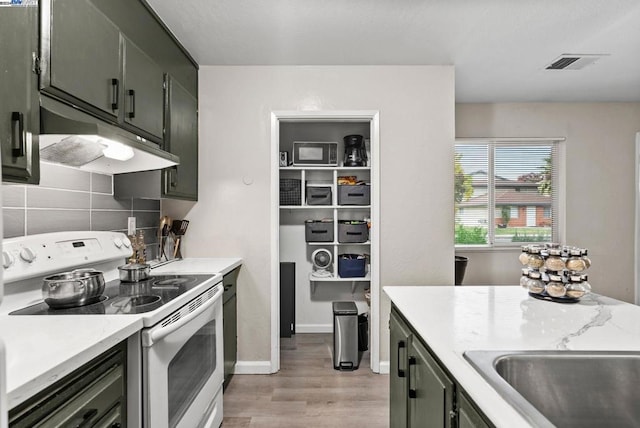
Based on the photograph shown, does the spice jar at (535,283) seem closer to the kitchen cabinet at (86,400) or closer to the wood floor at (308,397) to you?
the wood floor at (308,397)

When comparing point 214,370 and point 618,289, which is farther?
point 618,289

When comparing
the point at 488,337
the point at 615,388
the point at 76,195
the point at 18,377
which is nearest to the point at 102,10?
the point at 76,195

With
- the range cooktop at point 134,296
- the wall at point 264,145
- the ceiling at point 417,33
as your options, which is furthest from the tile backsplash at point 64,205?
the ceiling at point 417,33

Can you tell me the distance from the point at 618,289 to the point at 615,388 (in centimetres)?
413

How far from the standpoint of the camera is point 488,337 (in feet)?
3.66

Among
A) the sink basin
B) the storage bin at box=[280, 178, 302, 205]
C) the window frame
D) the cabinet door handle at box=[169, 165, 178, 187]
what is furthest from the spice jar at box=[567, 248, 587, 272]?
the window frame

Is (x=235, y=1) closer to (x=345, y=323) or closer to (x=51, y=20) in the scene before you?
(x=51, y=20)

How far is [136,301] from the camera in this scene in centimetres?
154

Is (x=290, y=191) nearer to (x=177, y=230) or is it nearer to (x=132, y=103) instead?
(x=177, y=230)

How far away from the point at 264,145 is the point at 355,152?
40.2 inches

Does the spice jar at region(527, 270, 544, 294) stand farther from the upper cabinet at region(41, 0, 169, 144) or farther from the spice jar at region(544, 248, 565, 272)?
the upper cabinet at region(41, 0, 169, 144)

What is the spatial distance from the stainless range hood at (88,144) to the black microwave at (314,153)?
1657 mm

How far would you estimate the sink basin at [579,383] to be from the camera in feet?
3.18

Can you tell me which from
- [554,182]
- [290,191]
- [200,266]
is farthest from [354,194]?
[554,182]
